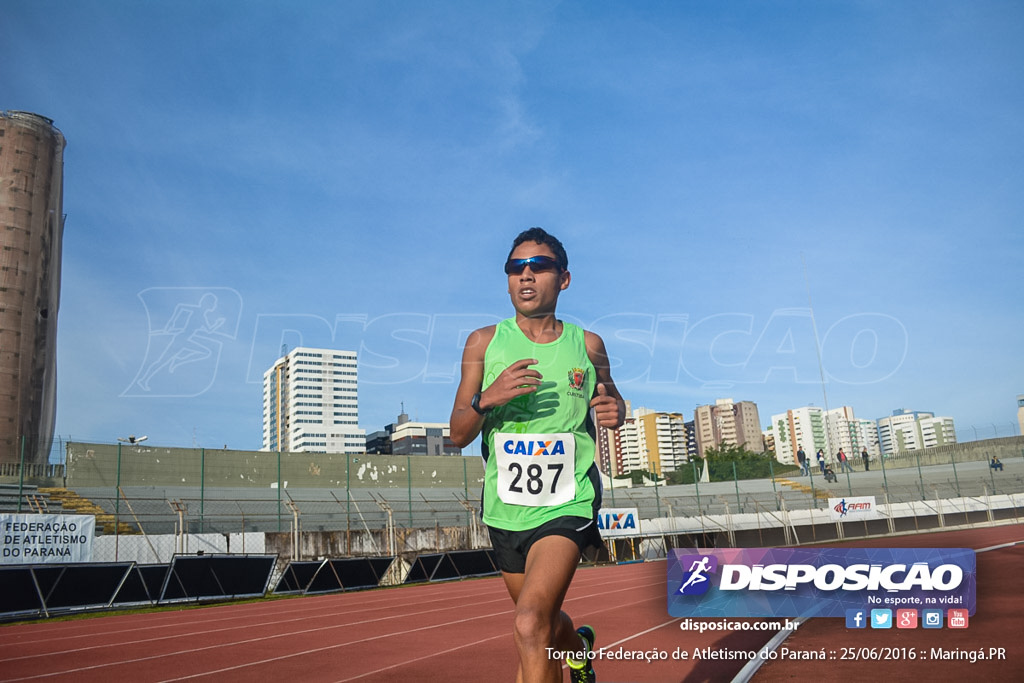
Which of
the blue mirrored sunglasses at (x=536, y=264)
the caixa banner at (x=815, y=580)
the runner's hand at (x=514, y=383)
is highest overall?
the blue mirrored sunglasses at (x=536, y=264)

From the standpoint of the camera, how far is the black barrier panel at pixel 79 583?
14562mm

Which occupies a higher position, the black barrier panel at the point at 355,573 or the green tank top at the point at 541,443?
the green tank top at the point at 541,443

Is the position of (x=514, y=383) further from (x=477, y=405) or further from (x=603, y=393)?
(x=603, y=393)

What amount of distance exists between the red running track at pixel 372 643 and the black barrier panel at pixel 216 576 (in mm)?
1413

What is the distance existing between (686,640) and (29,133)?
223 feet

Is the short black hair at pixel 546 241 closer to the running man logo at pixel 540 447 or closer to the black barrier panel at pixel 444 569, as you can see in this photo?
the running man logo at pixel 540 447

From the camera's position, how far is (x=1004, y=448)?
45.9 meters

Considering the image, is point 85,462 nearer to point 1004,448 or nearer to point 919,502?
point 919,502

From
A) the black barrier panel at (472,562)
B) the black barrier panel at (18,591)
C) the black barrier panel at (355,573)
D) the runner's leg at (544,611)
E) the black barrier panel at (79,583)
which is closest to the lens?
the runner's leg at (544,611)

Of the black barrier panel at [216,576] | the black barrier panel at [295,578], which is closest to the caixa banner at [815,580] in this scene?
the black barrier panel at [216,576]

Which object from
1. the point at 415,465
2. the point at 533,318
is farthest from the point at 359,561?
the point at 415,465

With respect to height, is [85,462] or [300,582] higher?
[85,462]

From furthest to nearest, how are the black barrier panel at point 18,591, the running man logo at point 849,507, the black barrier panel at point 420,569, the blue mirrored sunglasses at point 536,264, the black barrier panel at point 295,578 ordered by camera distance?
the running man logo at point 849,507
the black barrier panel at point 420,569
the black barrier panel at point 295,578
the black barrier panel at point 18,591
the blue mirrored sunglasses at point 536,264

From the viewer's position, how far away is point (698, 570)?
19.2 ft
